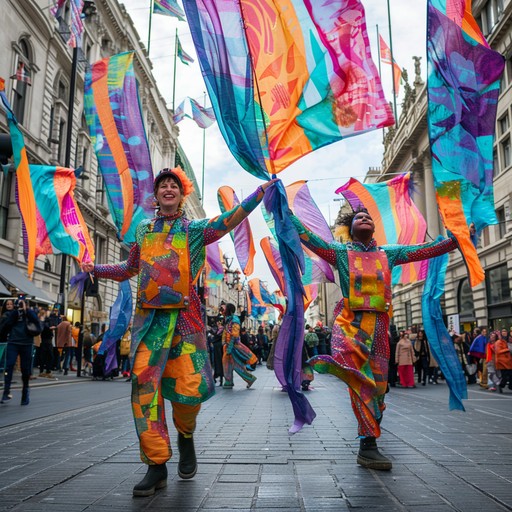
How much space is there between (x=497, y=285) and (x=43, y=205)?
2247cm

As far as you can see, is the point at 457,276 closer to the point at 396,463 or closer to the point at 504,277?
the point at 504,277

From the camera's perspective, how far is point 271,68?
4.93m

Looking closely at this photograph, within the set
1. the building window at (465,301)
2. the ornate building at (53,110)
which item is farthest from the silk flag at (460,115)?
the building window at (465,301)

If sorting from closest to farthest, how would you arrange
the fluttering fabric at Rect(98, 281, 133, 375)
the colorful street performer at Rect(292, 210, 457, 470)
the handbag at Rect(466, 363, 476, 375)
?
the colorful street performer at Rect(292, 210, 457, 470) < the fluttering fabric at Rect(98, 281, 133, 375) < the handbag at Rect(466, 363, 476, 375)

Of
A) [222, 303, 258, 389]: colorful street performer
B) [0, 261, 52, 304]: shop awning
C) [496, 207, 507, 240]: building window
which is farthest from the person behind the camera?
[496, 207, 507, 240]: building window

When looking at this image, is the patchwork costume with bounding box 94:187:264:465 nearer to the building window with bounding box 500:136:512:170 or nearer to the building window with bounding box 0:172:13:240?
the building window with bounding box 0:172:13:240

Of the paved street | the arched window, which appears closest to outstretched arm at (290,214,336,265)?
the paved street

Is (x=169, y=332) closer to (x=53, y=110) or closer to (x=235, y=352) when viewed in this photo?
(x=235, y=352)

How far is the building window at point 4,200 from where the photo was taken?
20.7 meters

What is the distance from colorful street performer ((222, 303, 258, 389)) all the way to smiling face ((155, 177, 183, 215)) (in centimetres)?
864

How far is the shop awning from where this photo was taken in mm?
18828

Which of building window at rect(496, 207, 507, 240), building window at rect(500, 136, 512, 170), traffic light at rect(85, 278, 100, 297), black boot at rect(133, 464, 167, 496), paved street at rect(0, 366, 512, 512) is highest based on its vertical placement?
building window at rect(500, 136, 512, 170)

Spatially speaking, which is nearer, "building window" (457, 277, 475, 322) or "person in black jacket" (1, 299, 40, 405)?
"person in black jacket" (1, 299, 40, 405)

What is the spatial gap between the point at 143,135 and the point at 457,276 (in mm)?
27336
